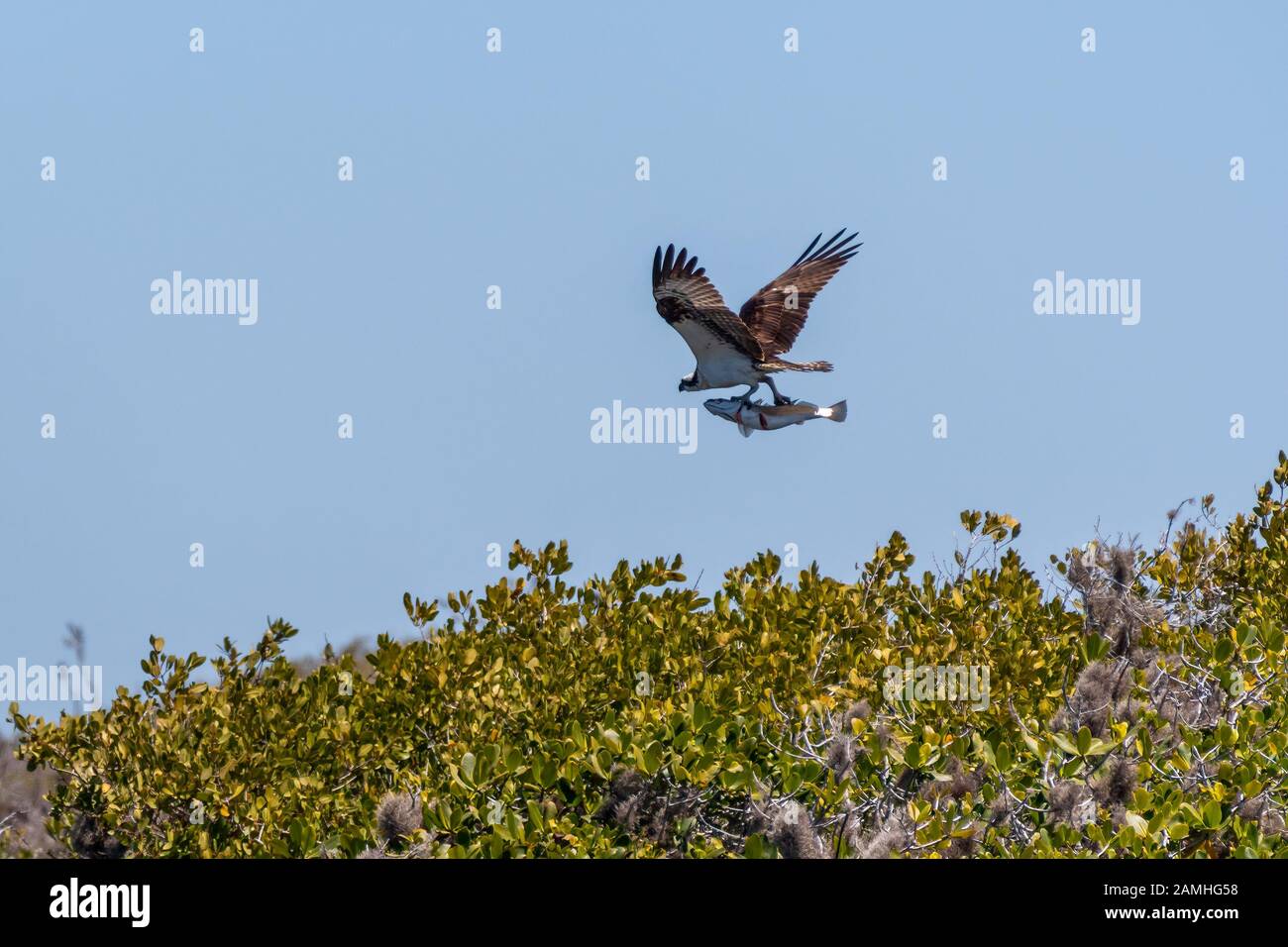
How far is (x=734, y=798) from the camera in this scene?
25.6 ft

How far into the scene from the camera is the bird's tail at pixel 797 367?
34.6 ft

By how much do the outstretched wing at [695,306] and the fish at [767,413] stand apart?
383 mm

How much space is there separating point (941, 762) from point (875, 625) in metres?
2.47

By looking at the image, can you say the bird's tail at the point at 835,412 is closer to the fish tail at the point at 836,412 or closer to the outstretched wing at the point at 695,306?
the fish tail at the point at 836,412

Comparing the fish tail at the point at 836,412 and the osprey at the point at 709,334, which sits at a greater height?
the osprey at the point at 709,334

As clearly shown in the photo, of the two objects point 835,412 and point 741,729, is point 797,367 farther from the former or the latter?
point 741,729

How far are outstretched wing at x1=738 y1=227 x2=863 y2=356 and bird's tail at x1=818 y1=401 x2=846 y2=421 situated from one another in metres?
1.19

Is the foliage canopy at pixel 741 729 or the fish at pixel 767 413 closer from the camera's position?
the foliage canopy at pixel 741 729

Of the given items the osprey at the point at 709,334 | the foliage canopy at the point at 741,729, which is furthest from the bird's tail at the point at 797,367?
the foliage canopy at the point at 741,729

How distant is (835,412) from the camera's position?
32.4 ft

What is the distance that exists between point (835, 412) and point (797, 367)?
0.82m

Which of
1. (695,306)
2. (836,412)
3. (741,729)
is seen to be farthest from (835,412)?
(741,729)
